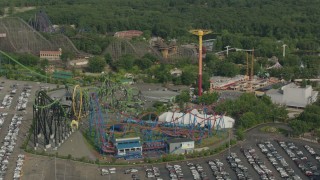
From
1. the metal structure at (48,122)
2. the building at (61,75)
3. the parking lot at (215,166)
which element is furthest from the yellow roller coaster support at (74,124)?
the building at (61,75)

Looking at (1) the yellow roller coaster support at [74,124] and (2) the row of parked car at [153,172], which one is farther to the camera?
(1) the yellow roller coaster support at [74,124]

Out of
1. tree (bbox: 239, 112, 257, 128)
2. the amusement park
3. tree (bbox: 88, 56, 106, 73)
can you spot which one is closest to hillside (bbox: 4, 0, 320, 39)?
tree (bbox: 88, 56, 106, 73)

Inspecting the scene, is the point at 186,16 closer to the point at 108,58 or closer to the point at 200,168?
the point at 108,58

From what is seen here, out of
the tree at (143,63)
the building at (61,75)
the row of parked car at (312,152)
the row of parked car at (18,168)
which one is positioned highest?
the row of parked car at (18,168)

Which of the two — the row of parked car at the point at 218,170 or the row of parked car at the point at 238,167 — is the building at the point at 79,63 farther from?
the row of parked car at the point at 218,170

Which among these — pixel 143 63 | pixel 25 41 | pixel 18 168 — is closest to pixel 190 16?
pixel 25 41

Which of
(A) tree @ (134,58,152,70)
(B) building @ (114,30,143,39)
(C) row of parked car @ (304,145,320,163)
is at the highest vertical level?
(C) row of parked car @ (304,145,320,163)

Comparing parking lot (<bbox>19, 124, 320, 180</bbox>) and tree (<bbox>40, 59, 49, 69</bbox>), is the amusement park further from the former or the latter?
tree (<bbox>40, 59, 49, 69</bbox>)
